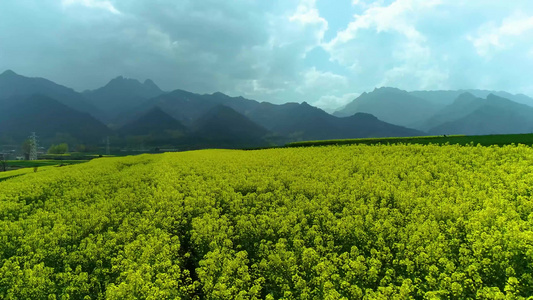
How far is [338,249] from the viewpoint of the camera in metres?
11.0

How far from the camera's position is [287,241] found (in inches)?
453

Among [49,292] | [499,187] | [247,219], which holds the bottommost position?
[49,292]

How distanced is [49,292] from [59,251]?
10.2ft

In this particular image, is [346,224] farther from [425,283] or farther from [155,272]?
[155,272]

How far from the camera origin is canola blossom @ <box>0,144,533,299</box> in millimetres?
8375

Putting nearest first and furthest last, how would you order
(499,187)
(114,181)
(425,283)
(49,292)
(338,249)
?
(425,283) → (49,292) → (338,249) → (499,187) → (114,181)

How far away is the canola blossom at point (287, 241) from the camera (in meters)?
8.38

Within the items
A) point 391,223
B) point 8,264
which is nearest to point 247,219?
point 391,223

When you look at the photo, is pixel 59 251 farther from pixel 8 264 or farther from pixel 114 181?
pixel 114 181

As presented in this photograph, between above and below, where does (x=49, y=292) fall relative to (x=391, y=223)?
below

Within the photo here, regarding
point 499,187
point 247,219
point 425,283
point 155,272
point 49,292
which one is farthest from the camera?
point 499,187

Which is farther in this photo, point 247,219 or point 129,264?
point 247,219

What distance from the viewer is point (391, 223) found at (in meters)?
12.4

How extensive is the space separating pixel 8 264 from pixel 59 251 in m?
1.60
